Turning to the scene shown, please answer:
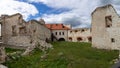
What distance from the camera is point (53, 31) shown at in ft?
251

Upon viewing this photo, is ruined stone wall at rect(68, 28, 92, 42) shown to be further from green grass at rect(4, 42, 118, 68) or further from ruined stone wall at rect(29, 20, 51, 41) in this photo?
green grass at rect(4, 42, 118, 68)

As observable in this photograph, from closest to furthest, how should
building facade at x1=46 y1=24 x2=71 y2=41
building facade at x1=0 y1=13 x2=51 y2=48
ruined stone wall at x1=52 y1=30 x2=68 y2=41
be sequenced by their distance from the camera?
building facade at x1=0 y1=13 x2=51 y2=48 < building facade at x1=46 y1=24 x2=71 y2=41 < ruined stone wall at x1=52 y1=30 x2=68 y2=41

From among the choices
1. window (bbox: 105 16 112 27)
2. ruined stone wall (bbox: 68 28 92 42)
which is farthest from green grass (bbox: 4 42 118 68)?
ruined stone wall (bbox: 68 28 92 42)

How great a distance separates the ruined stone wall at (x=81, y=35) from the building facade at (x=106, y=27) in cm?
2192

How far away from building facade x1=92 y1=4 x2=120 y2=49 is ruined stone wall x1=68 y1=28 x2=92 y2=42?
21.9m

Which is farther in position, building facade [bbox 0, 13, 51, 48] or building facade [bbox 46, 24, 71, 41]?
building facade [bbox 46, 24, 71, 41]

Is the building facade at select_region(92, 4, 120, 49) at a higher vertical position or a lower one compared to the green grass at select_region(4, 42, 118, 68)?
higher

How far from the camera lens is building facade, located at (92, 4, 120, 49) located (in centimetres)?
4019

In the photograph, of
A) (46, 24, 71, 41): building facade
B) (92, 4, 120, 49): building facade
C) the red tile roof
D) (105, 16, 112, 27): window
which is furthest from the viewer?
the red tile roof

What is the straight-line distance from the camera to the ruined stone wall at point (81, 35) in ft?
221

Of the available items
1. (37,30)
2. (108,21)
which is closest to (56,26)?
(37,30)

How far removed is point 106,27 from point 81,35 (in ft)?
88.6

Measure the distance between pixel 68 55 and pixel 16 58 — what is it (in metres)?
7.01

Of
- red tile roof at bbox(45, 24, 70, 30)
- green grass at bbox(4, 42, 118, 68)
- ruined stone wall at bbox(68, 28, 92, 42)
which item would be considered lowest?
green grass at bbox(4, 42, 118, 68)
